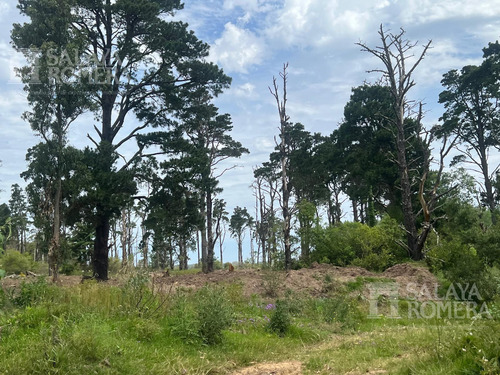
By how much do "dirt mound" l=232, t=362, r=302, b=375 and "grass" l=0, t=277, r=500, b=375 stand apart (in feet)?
0.56

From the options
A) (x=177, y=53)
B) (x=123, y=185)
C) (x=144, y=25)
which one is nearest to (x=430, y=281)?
(x=123, y=185)

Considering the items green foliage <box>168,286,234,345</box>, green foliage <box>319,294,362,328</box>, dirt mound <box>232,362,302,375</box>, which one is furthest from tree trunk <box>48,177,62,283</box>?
dirt mound <box>232,362,302,375</box>

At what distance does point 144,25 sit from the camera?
18.8m

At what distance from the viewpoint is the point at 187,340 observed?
21.1ft

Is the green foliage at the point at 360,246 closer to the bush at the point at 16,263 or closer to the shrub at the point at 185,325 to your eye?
the shrub at the point at 185,325

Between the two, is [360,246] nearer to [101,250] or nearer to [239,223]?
[101,250]

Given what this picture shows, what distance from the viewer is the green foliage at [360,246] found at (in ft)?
60.2

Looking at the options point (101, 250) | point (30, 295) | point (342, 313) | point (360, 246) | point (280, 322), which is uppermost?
point (101, 250)

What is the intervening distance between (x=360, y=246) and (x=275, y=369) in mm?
14848

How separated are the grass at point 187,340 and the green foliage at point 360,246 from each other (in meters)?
9.05

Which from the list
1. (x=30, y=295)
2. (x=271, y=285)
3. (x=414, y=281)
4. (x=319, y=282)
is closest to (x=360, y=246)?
(x=414, y=281)

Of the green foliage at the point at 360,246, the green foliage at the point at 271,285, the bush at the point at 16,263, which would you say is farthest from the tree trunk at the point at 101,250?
the bush at the point at 16,263

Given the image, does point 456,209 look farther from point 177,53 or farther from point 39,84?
point 39,84

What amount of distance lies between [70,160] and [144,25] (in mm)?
7618
